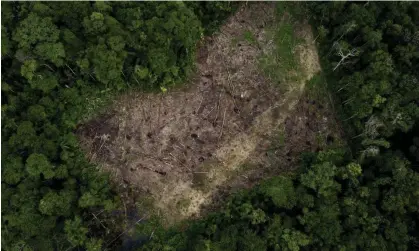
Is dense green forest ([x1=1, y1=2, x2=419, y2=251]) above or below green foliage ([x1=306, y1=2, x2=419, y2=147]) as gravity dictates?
below

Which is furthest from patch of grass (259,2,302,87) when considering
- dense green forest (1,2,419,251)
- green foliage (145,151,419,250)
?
green foliage (145,151,419,250)

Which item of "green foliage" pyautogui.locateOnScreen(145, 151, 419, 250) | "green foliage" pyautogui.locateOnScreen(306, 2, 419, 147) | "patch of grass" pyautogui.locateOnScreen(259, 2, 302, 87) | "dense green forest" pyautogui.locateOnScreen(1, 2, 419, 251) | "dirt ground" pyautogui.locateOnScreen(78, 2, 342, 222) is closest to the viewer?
"green foliage" pyautogui.locateOnScreen(145, 151, 419, 250)

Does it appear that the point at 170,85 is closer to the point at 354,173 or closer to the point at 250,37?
the point at 250,37

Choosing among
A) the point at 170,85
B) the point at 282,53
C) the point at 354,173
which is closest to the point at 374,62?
the point at 282,53

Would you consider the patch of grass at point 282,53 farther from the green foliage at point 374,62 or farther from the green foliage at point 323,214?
the green foliage at point 323,214

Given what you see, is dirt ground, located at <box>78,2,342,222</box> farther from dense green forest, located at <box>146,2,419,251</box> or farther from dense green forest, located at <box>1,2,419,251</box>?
dense green forest, located at <box>146,2,419,251</box>

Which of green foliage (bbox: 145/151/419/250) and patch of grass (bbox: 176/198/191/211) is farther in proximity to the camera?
patch of grass (bbox: 176/198/191/211)
